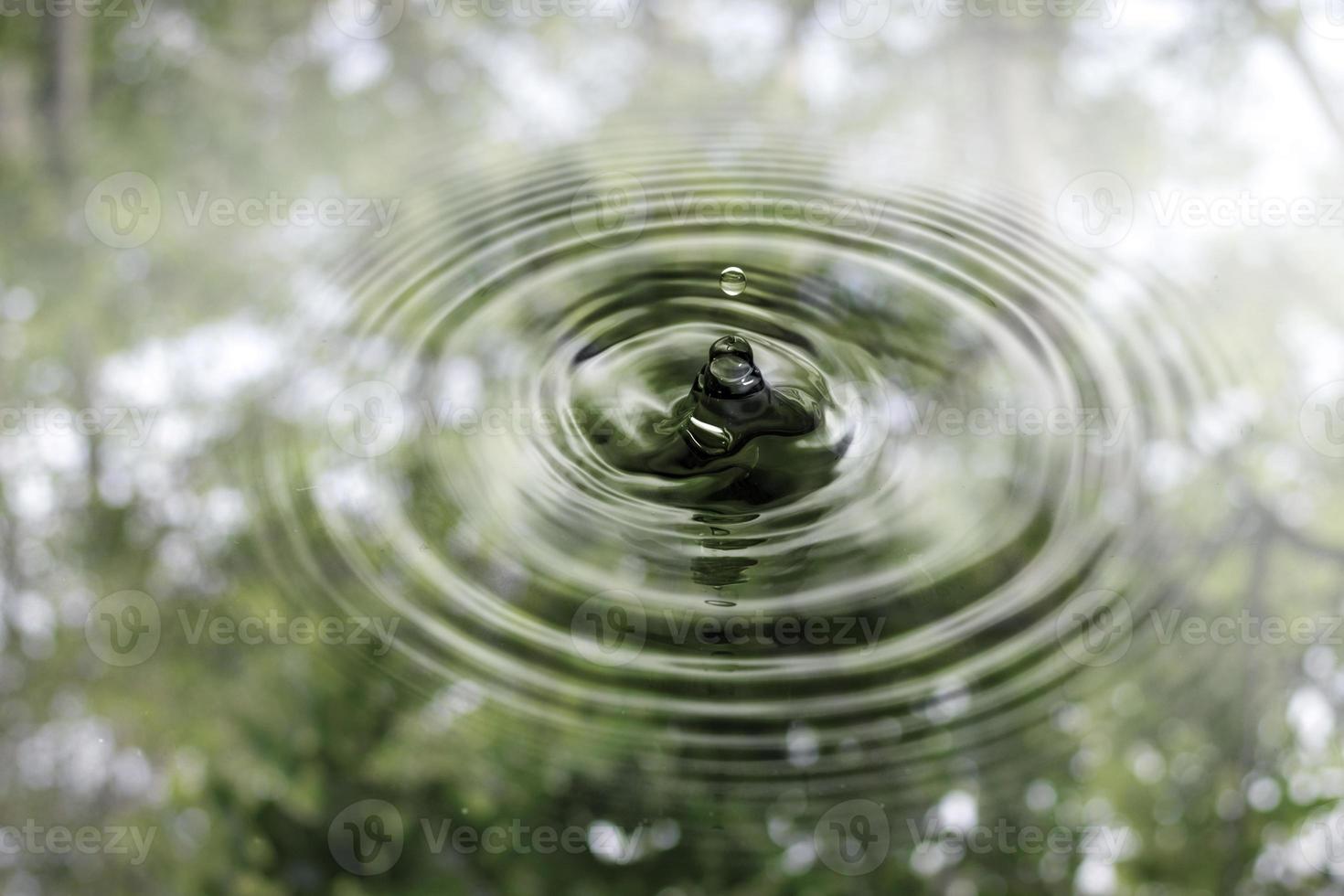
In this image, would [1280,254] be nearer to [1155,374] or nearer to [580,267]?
[1155,374]

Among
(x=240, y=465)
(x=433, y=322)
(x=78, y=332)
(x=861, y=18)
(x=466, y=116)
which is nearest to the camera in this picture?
(x=240, y=465)

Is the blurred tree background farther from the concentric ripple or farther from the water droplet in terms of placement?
the water droplet

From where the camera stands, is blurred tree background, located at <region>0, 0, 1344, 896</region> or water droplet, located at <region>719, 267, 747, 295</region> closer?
blurred tree background, located at <region>0, 0, 1344, 896</region>

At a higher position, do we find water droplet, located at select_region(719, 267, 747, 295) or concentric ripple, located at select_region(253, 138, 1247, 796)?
water droplet, located at select_region(719, 267, 747, 295)

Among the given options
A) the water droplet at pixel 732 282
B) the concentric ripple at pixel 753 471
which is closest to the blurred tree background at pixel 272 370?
the concentric ripple at pixel 753 471

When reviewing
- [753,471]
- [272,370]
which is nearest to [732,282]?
[753,471]

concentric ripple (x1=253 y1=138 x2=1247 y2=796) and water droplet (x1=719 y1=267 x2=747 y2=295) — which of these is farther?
water droplet (x1=719 y1=267 x2=747 y2=295)

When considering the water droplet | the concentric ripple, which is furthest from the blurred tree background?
the water droplet

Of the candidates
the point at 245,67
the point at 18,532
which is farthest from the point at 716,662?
the point at 245,67
